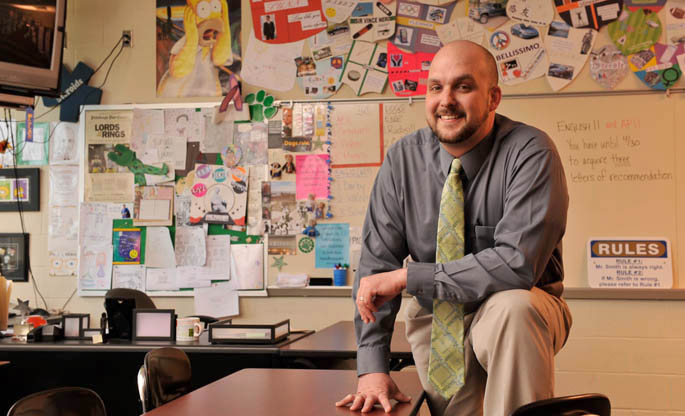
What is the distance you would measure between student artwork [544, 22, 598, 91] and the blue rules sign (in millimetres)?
1054

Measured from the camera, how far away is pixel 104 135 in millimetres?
4996

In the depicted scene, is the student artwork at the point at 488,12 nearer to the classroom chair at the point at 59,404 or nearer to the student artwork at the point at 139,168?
the student artwork at the point at 139,168

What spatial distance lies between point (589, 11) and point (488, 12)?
63cm

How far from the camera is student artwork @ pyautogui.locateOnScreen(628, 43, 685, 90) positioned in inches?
171

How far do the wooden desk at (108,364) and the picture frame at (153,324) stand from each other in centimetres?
8

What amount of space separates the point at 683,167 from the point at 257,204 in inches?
107

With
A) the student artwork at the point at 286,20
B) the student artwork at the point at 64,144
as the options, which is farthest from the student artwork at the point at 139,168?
the student artwork at the point at 286,20

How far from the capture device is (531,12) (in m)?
4.55

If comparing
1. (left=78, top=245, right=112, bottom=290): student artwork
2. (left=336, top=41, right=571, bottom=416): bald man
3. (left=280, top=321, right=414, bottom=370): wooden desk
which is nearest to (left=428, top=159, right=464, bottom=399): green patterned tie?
(left=336, top=41, right=571, bottom=416): bald man

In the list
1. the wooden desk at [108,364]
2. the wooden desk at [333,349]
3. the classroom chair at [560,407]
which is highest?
the classroom chair at [560,407]

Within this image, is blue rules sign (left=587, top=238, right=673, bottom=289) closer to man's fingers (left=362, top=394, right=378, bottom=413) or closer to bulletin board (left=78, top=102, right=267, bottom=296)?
bulletin board (left=78, top=102, right=267, bottom=296)

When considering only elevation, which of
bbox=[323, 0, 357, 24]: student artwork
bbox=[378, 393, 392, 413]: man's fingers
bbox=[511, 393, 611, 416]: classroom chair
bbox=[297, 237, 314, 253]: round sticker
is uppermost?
bbox=[323, 0, 357, 24]: student artwork

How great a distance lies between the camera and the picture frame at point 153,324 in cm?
310

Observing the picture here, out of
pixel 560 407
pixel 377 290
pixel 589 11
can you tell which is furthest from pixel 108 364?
pixel 589 11
